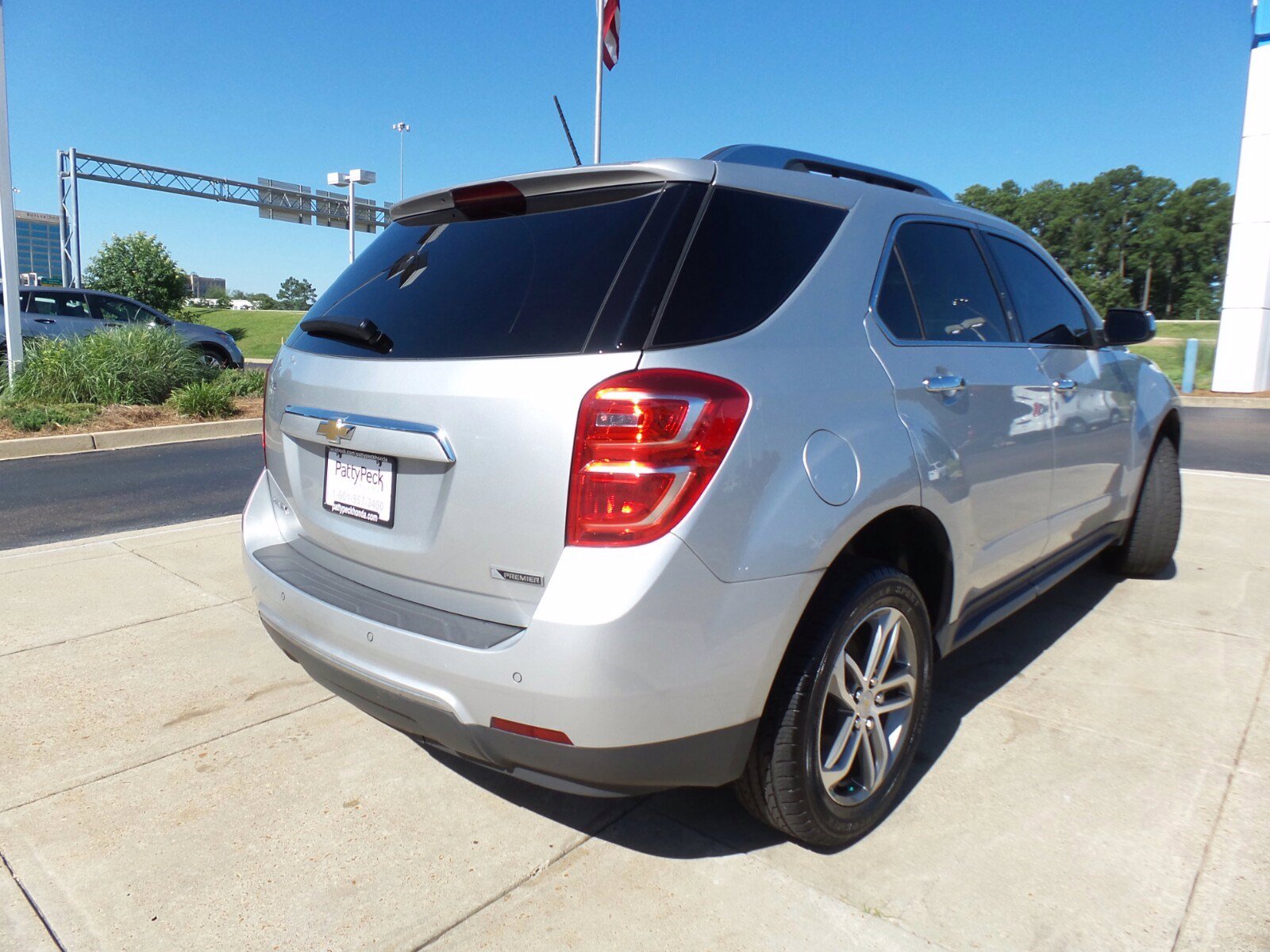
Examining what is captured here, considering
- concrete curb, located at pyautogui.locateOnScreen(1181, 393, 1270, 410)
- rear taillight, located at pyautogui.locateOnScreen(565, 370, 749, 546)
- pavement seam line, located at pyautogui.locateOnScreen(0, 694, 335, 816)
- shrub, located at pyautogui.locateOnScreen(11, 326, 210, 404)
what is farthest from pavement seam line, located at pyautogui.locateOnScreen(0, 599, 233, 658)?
concrete curb, located at pyautogui.locateOnScreen(1181, 393, 1270, 410)

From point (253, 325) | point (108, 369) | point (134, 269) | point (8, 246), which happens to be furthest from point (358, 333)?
point (253, 325)

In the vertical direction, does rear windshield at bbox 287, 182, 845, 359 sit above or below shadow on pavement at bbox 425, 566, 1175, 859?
above

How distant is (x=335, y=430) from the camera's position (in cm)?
239

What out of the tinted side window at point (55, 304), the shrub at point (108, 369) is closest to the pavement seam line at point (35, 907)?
the shrub at point (108, 369)

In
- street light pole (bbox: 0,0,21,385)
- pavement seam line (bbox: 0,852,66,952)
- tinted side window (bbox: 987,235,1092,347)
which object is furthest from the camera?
street light pole (bbox: 0,0,21,385)

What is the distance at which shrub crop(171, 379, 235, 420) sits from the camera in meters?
11.8

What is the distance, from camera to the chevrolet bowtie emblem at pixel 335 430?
2.35m

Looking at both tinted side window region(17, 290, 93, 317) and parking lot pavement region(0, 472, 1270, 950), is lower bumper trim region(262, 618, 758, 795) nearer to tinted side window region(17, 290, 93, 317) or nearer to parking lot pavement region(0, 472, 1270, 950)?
parking lot pavement region(0, 472, 1270, 950)

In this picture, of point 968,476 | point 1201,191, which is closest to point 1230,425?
point 968,476

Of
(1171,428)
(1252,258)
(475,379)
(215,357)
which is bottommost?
(215,357)

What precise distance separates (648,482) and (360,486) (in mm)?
855

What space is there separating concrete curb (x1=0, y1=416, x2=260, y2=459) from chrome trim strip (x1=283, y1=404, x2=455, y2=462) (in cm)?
841

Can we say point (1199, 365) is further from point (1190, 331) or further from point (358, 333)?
point (358, 333)

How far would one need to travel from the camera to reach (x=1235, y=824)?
8.51 ft
